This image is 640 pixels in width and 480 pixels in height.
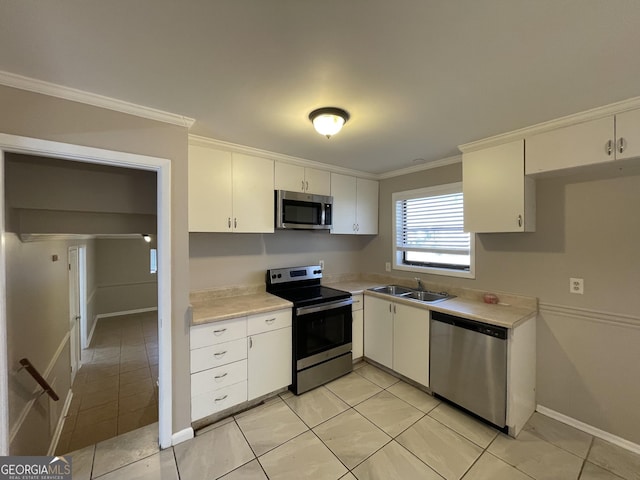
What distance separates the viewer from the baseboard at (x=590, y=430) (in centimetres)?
187

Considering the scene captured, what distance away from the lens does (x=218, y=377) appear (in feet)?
7.06

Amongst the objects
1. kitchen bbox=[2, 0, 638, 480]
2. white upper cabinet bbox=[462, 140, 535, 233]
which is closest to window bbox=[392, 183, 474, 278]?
kitchen bbox=[2, 0, 638, 480]

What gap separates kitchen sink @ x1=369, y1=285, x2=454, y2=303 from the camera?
2895mm

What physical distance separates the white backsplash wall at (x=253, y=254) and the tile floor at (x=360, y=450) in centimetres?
131

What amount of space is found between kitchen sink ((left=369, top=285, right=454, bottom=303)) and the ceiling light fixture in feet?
6.33

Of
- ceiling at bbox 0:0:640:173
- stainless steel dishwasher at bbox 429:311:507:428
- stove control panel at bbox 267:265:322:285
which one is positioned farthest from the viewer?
stove control panel at bbox 267:265:322:285

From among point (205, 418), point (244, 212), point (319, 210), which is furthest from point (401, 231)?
point (205, 418)

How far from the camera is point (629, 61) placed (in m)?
1.28

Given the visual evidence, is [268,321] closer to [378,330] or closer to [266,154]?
[378,330]

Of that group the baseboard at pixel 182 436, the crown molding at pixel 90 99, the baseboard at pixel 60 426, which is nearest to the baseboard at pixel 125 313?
the baseboard at pixel 60 426

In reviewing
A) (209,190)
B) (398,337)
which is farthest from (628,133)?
(209,190)

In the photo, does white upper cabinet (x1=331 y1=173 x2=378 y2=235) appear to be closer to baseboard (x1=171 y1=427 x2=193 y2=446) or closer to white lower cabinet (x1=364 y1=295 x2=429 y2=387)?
white lower cabinet (x1=364 y1=295 x2=429 y2=387)

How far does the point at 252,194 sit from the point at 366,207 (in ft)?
5.51

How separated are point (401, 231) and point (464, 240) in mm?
830
